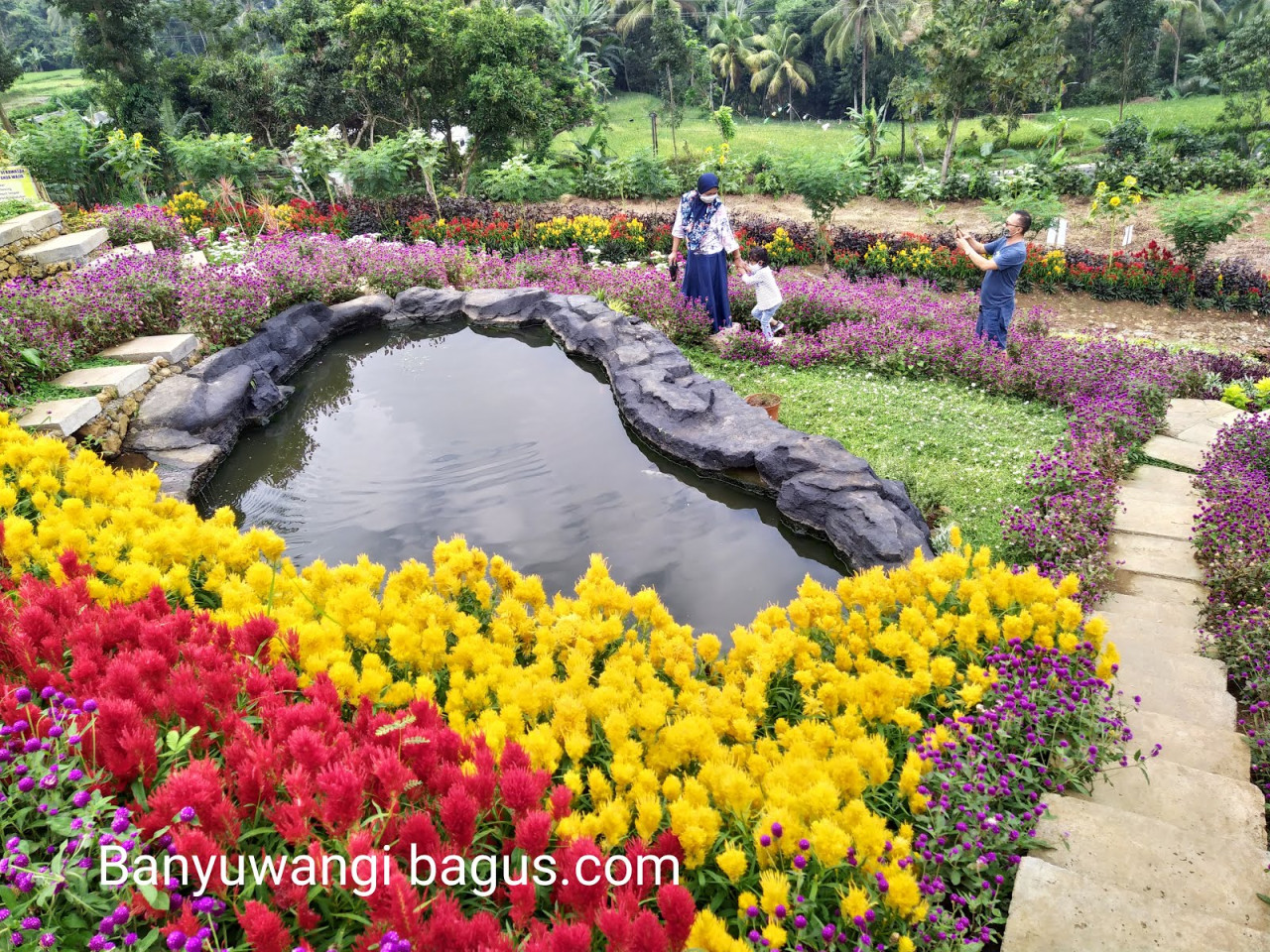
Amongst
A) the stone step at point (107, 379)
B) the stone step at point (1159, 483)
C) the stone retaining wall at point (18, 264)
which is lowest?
the stone step at point (1159, 483)

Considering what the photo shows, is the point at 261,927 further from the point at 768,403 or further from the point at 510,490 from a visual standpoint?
the point at 768,403

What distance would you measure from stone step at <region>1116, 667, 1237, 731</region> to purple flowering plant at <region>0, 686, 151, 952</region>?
3351 mm

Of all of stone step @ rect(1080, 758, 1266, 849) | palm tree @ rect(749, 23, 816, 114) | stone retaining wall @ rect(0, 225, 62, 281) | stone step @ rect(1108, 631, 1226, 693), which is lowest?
stone step @ rect(1108, 631, 1226, 693)

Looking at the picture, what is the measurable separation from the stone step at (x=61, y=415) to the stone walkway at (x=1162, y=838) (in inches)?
255

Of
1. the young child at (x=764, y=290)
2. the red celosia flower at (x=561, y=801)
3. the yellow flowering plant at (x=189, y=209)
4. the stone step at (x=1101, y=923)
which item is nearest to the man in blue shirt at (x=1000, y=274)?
the young child at (x=764, y=290)

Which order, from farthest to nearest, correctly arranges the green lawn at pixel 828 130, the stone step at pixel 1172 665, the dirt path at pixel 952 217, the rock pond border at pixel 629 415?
1. the green lawn at pixel 828 130
2. the dirt path at pixel 952 217
3. the rock pond border at pixel 629 415
4. the stone step at pixel 1172 665

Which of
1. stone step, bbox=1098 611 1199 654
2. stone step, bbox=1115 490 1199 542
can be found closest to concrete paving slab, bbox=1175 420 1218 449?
stone step, bbox=1115 490 1199 542

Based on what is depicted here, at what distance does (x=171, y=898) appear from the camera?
1520 mm

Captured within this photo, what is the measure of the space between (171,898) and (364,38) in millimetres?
15769

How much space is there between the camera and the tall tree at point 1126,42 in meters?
25.5

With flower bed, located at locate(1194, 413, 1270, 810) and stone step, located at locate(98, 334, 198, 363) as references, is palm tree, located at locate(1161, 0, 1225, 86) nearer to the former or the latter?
flower bed, located at locate(1194, 413, 1270, 810)

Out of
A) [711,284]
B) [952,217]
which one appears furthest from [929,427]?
[952,217]

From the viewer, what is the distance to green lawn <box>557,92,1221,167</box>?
23578mm

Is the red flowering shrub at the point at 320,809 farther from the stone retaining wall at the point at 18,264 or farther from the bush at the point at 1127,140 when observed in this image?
the bush at the point at 1127,140
